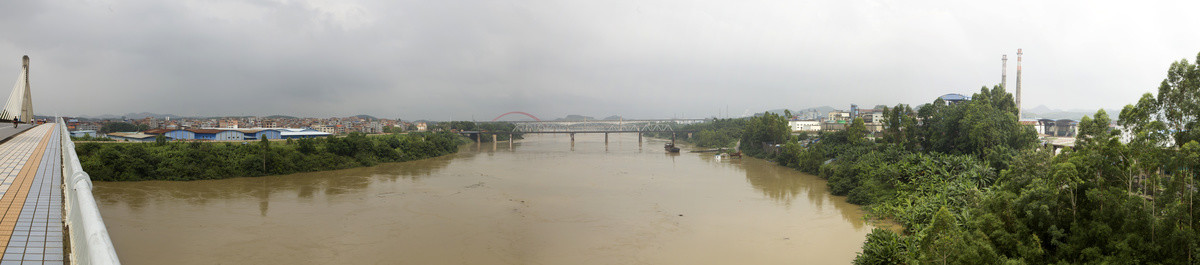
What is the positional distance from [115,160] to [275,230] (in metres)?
8.06

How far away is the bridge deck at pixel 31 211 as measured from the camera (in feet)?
5.78

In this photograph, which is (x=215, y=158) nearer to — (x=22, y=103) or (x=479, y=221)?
(x=22, y=103)

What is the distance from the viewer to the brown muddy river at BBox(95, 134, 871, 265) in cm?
702

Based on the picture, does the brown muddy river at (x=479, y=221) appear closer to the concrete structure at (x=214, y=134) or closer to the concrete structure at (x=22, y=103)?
the concrete structure at (x=22, y=103)

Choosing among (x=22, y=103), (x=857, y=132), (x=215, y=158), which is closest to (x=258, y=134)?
(x=215, y=158)

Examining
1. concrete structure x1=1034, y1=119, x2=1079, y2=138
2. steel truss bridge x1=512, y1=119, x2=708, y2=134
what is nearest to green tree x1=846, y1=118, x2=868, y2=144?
concrete structure x1=1034, y1=119, x2=1079, y2=138

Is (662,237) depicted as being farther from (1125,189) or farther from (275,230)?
(275,230)

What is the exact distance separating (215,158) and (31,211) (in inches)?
566

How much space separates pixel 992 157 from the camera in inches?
408

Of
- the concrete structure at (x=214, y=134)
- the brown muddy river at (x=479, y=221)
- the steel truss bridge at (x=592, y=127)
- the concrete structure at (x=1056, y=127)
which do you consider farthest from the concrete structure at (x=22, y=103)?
the concrete structure at (x=1056, y=127)

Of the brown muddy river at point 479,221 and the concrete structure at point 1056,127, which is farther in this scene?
the concrete structure at point 1056,127

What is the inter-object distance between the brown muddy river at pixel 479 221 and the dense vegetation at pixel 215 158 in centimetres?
47

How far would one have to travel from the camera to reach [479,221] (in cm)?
920

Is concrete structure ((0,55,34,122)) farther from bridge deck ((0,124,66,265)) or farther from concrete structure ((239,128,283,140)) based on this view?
concrete structure ((239,128,283,140))
